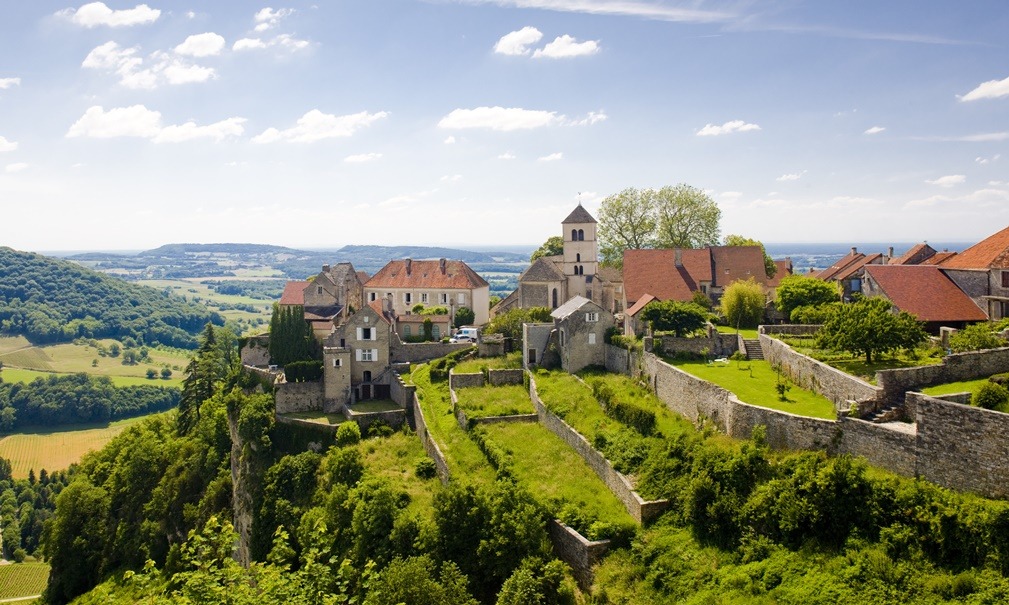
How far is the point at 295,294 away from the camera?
5931cm

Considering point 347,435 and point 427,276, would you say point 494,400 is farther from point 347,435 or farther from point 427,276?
point 427,276

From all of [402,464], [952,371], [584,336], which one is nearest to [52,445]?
[402,464]

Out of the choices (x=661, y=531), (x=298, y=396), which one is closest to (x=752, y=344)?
(x=661, y=531)

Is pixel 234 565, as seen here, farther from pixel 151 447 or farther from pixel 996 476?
pixel 151 447

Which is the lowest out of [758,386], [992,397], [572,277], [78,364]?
[78,364]

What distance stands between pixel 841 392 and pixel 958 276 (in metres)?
17.9

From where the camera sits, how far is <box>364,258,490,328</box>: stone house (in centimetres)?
6512

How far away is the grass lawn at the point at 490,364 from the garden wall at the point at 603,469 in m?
5.85

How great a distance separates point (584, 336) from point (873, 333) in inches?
708

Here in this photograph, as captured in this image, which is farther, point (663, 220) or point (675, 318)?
point (663, 220)

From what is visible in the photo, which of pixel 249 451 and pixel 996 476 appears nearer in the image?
pixel 996 476

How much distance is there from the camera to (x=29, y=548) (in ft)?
314

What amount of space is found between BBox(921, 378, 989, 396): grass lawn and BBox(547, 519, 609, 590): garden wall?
13060 millimetres

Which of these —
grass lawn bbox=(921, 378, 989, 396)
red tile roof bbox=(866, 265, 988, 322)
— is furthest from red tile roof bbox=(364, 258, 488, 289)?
grass lawn bbox=(921, 378, 989, 396)
